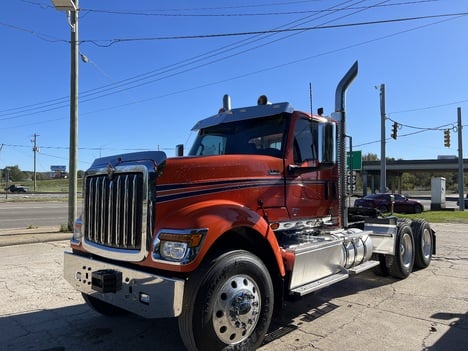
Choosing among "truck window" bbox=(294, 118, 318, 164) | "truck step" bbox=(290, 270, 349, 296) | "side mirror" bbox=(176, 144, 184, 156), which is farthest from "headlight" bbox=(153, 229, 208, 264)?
"side mirror" bbox=(176, 144, 184, 156)

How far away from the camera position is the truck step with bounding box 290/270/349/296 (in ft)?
15.1

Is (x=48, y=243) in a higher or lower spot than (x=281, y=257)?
lower

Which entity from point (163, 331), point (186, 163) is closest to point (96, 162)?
point (186, 163)

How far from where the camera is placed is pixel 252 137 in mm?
5285

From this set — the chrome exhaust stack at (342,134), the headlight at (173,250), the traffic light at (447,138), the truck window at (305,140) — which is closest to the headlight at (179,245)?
the headlight at (173,250)

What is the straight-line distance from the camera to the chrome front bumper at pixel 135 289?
3.55m

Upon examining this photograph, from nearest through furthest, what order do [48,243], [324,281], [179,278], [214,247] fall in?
[179,278] → [214,247] → [324,281] → [48,243]

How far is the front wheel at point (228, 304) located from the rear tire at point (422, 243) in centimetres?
508

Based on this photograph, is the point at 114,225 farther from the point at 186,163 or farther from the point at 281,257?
the point at 281,257

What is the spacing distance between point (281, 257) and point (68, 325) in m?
2.61

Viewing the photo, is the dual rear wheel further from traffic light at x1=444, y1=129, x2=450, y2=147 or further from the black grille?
traffic light at x1=444, y1=129, x2=450, y2=147

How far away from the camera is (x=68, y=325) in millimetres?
5012

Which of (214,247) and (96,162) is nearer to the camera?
(214,247)

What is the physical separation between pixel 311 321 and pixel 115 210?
2681 mm
